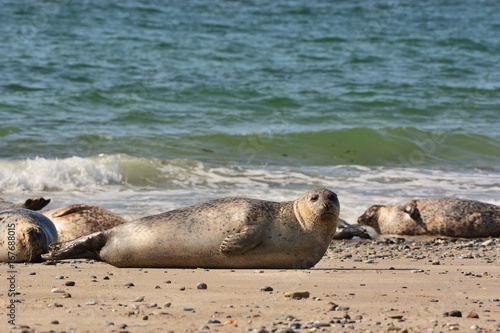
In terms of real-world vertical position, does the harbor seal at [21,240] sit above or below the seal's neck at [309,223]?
below

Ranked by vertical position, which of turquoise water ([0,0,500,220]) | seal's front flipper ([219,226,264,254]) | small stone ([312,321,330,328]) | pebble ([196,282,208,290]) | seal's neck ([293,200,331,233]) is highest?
turquoise water ([0,0,500,220])

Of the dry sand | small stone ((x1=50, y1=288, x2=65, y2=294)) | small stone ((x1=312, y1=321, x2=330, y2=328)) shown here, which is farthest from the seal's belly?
small stone ((x1=312, y1=321, x2=330, y2=328))

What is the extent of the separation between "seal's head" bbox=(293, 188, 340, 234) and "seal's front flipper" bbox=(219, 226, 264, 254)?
1.22 feet

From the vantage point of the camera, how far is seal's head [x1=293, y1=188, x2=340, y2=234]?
536cm

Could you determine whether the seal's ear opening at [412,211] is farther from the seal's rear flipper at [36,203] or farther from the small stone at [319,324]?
the small stone at [319,324]

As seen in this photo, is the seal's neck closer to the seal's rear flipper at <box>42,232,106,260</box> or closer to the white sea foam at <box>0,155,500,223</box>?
the seal's rear flipper at <box>42,232,106,260</box>

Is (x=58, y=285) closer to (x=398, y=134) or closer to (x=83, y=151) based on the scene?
(x=83, y=151)

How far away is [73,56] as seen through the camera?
20.7m

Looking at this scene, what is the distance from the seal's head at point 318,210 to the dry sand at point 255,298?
1.08 feet

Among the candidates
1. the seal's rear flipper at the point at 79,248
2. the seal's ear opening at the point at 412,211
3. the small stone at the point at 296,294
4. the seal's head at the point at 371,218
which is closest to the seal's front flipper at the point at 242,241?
the seal's rear flipper at the point at 79,248

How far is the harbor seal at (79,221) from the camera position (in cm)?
704

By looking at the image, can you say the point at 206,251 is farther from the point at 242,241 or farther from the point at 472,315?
the point at 472,315

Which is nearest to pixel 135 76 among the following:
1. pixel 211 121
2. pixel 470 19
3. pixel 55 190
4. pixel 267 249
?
pixel 211 121

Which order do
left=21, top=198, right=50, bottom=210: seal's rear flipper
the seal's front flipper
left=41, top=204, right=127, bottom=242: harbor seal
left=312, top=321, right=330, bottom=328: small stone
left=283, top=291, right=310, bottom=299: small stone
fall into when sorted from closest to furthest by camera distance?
left=312, top=321, right=330, bottom=328: small stone
left=283, top=291, right=310, bottom=299: small stone
the seal's front flipper
left=41, top=204, right=127, bottom=242: harbor seal
left=21, top=198, right=50, bottom=210: seal's rear flipper
